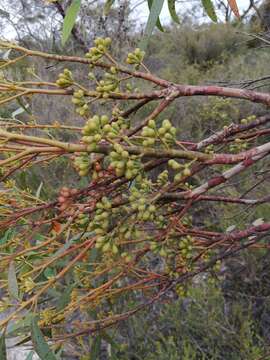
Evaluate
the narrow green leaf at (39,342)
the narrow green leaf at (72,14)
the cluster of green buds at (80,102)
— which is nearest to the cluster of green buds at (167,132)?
the cluster of green buds at (80,102)

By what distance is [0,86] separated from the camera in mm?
579

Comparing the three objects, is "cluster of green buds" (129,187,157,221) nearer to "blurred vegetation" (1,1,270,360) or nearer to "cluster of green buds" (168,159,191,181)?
"cluster of green buds" (168,159,191,181)

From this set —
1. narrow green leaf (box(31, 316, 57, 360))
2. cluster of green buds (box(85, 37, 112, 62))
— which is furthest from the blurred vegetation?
cluster of green buds (box(85, 37, 112, 62))

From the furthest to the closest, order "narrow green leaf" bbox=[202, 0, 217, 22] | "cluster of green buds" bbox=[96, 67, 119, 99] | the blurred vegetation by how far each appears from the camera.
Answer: the blurred vegetation → "narrow green leaf" bbox=[202, 0, 217, 22] → "cluster of green buds" bbox=[96, 67, 119, 99]

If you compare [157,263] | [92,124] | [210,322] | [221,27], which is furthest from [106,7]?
[221,27]

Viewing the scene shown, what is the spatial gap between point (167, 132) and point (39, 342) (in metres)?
0.37

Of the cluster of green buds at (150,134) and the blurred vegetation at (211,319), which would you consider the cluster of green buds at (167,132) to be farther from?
the blurred vegetation at (211,319)

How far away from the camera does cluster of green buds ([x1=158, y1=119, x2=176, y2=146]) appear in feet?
1.64

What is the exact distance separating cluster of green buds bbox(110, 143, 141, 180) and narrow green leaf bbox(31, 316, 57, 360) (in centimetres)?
30

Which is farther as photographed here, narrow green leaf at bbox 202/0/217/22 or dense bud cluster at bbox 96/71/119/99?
narrow green leaf at bbox 202/0/217/22

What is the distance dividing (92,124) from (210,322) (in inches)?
59.5

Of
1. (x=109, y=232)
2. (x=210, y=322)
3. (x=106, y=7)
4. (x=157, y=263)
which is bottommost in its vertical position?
(x=157, y=263)

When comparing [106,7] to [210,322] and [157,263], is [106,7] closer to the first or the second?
[210,322]

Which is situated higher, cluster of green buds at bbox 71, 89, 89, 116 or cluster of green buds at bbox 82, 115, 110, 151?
cluster of green buds at bbox 71, 89, 89, 116
